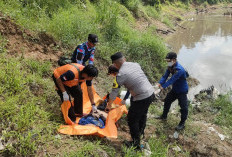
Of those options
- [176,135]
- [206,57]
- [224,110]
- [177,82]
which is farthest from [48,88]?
[206,57]

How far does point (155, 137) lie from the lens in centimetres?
376

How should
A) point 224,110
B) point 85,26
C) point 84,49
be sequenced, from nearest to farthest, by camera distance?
1. point 84,49
2. point 224,110
3. point 85,26

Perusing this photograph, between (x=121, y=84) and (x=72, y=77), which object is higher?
(x=72, y=77)

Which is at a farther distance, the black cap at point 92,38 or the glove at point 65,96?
the black cap at point 92,38

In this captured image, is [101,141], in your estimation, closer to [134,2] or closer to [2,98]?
[2,98]

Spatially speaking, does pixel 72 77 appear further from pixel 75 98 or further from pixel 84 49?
pixel 84 49

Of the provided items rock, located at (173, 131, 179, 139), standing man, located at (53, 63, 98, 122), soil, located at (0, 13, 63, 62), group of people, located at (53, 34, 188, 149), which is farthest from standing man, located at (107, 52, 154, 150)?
soil, located at (0, 13, 63, 62)

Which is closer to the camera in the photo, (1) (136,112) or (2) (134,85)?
(2) (134,85)

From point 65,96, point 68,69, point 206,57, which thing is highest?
point 68,69

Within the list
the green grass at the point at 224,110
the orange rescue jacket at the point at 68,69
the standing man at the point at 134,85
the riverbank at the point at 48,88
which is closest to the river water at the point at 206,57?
the green grass at the point at 224,110

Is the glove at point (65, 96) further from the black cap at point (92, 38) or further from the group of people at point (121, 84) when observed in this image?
the black cap at point (92, 38)

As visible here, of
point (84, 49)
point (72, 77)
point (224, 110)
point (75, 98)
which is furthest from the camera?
point (224, 110)

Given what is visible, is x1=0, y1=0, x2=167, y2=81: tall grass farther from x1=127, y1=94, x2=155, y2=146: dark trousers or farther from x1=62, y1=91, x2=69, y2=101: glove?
x1=127, y1=94, x2=155, y2=146: dark trousers

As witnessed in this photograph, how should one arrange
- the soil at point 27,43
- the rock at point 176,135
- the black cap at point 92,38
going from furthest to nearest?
the soil at point 27,43 → the rock at point 176,135 → the black cap at point 92,38
